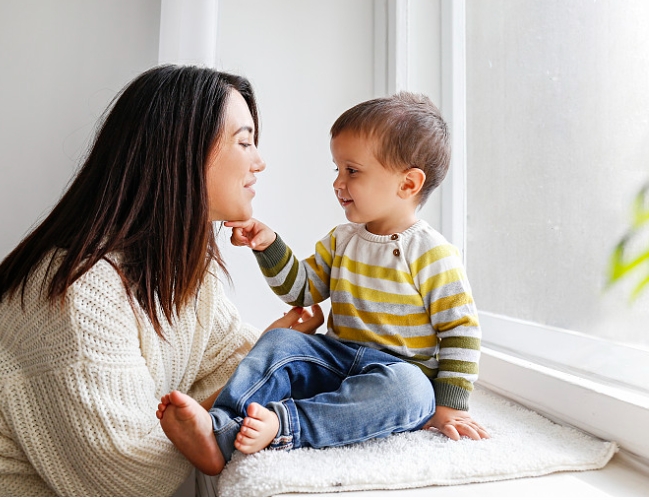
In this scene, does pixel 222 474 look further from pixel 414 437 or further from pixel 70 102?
pixel 70 102

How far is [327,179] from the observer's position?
65.6 inches

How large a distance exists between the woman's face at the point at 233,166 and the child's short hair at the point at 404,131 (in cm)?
17

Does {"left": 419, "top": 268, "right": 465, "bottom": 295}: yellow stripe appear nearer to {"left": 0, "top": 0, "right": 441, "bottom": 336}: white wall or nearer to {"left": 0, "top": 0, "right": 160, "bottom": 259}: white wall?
{"left": 0, "top": 0, "right": 441, "bottom": 336}: white wall

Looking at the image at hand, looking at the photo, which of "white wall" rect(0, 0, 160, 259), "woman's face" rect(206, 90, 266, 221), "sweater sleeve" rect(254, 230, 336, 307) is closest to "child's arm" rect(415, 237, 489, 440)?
"sweater sleeve" rect(254, 230, 336, 307)

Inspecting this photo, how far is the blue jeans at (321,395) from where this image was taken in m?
0.83

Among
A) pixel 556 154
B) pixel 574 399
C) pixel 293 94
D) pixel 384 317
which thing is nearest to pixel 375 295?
pixel 384 317

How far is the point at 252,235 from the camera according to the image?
113 cm

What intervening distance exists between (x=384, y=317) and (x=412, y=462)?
0.95ft

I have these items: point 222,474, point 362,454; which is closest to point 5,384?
point 222,474

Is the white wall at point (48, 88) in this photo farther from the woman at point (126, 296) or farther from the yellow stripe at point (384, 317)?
the yellow stripe at point (384, 317)

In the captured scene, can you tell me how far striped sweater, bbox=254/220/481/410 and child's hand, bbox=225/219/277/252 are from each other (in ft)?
0.05

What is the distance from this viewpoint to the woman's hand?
1.15 meters

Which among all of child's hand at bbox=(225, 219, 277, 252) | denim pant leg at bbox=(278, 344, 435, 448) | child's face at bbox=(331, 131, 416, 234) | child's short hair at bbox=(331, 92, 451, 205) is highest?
child's short hair at bbox=(331, 92, 451, 205)

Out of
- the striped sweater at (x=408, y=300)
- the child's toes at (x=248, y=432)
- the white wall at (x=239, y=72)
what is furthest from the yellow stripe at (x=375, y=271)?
the white wall at (x=239, y=72)
